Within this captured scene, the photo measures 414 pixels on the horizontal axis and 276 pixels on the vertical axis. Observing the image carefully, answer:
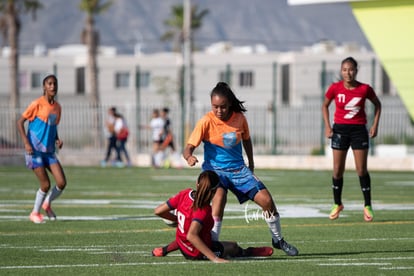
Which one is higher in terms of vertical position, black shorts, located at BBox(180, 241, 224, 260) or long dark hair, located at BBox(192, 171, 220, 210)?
long dark hair, located at BBox(192, 171, 220, 210)

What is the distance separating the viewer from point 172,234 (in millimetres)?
14977

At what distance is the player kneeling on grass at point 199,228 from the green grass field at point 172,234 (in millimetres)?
134

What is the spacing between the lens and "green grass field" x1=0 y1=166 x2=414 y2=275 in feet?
37.7

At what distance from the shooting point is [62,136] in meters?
45.8

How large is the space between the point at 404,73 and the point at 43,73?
63.0m

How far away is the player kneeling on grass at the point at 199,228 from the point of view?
11.7m

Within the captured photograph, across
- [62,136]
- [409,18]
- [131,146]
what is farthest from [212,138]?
[62,136]

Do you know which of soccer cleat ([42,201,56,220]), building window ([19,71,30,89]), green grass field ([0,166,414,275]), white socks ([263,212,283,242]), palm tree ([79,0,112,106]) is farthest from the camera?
building window ([19,71,30,89])

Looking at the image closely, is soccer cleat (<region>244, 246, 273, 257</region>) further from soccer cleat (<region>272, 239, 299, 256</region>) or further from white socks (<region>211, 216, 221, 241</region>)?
white socks (<region>211, 216, 221, 241</region>)

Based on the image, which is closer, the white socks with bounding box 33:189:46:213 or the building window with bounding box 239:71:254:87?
the white socks with bounding box 33:189:46:213

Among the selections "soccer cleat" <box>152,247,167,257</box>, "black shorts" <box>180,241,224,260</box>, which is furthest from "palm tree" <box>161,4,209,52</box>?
"black shorts" <box>180,241,224,260</box>

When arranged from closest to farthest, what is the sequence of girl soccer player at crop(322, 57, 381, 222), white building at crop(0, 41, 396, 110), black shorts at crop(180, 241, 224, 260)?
black shorts at crop(180, 241, 224, 260)
girl soccer player at crop(322, 57, 381, 222)
white building at crop(0, 41, 396, 110)

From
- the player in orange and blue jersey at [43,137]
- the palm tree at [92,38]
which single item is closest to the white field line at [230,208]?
the player in orange and blue jersey at [43,137]

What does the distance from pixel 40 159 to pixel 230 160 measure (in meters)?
4.96
